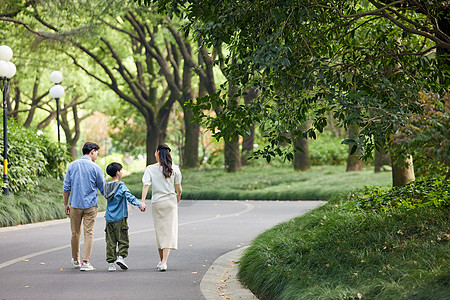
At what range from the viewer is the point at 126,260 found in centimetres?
1060

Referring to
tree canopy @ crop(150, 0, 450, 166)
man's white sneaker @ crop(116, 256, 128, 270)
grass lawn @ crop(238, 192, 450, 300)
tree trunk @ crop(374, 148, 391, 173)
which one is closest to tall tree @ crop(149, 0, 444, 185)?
tree canopy @ crop(150, 0, 450, 166)

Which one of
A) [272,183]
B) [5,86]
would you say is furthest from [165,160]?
[272,183]

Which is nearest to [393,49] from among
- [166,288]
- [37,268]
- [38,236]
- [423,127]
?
[423,127]

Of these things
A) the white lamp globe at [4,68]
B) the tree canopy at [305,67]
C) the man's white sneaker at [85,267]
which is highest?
the white lamp globe at [4,68]

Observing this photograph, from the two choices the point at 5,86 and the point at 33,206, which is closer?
the point at 33,206

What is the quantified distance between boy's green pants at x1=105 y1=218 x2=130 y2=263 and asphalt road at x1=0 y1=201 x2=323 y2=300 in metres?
0.26

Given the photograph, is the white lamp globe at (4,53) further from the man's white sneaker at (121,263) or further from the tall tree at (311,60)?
the tall tree at (311,60)

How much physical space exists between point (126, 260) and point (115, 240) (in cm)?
106

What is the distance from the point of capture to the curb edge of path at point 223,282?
25.1 feet

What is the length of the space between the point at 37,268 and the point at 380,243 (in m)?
4.99

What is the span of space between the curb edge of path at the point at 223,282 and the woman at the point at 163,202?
70 centimetres

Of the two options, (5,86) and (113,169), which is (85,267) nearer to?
(113,169)

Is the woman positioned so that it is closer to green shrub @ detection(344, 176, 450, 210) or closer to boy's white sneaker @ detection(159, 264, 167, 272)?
boy's white sneaker @ detection(159, 264, 167, 272)

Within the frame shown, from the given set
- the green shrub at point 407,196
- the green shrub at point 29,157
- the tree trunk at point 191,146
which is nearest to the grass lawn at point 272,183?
the tree trunk at point 191,146
